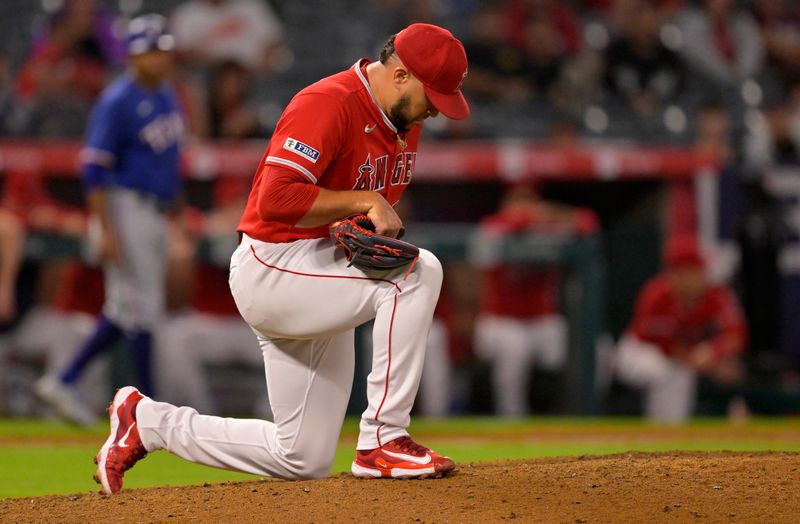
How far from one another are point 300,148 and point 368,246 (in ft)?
1.12

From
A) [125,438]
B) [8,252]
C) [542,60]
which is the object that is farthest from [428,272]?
[542,60]

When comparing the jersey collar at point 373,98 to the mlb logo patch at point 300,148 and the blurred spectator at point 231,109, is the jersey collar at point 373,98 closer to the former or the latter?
the mlb logo patch at point 300,148

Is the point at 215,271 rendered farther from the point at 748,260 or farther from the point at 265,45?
the point at 748,260

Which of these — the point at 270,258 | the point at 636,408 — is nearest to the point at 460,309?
the point at 636,408

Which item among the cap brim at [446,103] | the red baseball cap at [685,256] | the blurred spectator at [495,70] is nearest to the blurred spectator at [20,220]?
the blurred spectator at [495,70]

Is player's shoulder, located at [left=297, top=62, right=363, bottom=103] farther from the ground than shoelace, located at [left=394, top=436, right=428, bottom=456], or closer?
farther from the ground

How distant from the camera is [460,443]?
6.28 metres

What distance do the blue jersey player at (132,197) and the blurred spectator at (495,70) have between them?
387cm

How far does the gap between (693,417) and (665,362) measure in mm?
512

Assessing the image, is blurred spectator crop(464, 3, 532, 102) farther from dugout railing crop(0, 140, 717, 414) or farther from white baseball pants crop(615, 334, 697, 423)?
white baseball pants crop(615, 334, 697, 423)

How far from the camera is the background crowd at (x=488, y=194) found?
26.1ft

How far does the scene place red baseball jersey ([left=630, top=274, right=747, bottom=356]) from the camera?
791cm

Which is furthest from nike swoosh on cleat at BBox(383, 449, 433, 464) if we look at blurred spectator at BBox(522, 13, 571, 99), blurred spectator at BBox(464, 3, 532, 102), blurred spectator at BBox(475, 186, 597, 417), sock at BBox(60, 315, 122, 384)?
blurred spectator at BBox(522, 13, 571, 99)

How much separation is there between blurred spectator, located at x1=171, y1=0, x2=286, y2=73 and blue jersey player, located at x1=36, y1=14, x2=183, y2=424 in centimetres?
316
